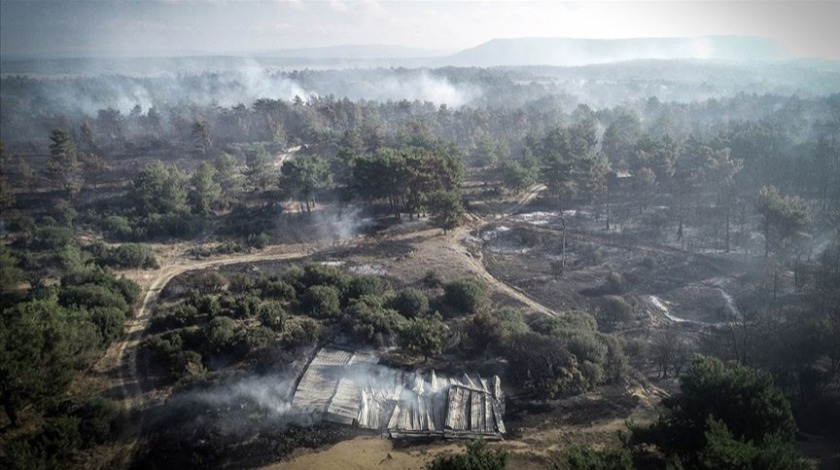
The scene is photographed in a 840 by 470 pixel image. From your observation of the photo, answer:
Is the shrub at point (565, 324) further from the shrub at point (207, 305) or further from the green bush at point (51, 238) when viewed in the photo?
the green bush at point (51, 238)

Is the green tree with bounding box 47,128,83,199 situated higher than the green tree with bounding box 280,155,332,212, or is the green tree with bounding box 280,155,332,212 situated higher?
the green tree with bounding box 47,128,83,199

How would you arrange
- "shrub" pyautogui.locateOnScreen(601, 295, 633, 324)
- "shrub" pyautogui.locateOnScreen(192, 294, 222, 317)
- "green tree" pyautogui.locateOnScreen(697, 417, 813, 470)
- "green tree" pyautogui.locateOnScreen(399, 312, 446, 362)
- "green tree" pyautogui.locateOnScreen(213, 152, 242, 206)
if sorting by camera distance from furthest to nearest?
1. "green tree" pyautogui.locateOnScreen(213, 152, 242, 206)
2. "shrub" pyautogui.locateOnScreen(601, 295, 633, 324)
3. "shrub" pyautogui.locateOnScreen(192, 294, 222, 317)
4. "green tree" pyautogui.locateOnScreen(399, 312, 446, 362)
5. "green tree" pyautogui.locateOnScreen(697, 417, 813, 470)

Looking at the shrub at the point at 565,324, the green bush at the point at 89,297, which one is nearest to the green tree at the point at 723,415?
the shrub at the point at 565,324

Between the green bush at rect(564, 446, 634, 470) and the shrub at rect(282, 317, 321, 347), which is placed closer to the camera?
the green bush at rect(564, 446, 634, 470)

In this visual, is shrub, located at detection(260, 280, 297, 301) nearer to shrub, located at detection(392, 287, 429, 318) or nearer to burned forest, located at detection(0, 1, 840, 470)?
burned forest, located at detection(0, 1, 840, 470)

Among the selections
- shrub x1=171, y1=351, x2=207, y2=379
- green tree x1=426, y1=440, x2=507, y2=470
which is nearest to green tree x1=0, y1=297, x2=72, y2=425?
shrub x1=171, y1=351, x2=207, y2=379

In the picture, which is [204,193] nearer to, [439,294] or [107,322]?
[107,322]

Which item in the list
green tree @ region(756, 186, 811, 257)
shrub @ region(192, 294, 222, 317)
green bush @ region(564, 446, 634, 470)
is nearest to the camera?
green bush @ region(564, 446, 634, 470)

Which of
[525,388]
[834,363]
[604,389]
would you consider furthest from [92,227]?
[834,363]
